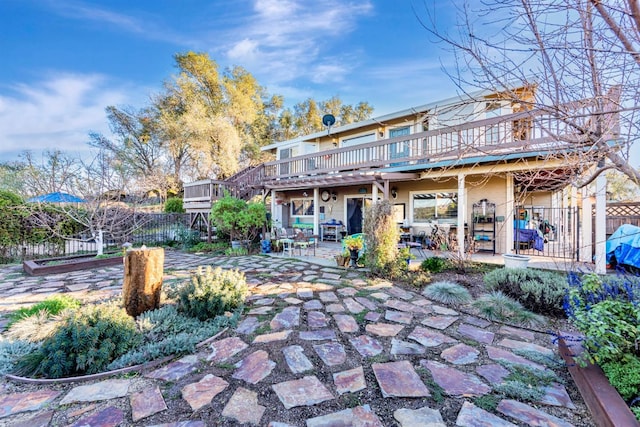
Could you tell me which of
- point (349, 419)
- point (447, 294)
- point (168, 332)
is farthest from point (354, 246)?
point (349, 419)

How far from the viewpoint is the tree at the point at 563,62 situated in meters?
2.20

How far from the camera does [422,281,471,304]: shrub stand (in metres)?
4.41

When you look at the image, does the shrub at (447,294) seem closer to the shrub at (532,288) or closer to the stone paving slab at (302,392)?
the shrub at (532,288)

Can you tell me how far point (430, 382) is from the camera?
236 centimetres

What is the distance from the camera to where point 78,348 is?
2.54 meters

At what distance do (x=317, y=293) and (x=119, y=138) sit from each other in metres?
22.5

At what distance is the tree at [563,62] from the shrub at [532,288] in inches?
90.8

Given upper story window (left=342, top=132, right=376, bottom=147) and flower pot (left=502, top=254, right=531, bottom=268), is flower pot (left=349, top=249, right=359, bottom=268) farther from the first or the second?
upper story window (left=342, top=132, right=376, bottom=147)

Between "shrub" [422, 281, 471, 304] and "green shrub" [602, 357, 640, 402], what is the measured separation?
222 cm

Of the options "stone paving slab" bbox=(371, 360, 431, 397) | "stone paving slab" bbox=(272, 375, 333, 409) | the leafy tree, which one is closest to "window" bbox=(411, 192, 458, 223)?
the leafy tree

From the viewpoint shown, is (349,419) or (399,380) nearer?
(349,419)

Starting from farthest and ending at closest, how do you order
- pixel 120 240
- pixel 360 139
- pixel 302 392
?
1. pixel 360 139
2. pixel 120 240
3. pixel 302 392

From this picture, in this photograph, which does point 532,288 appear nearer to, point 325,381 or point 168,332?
point 325,381

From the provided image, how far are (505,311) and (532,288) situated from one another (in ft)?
2.28
